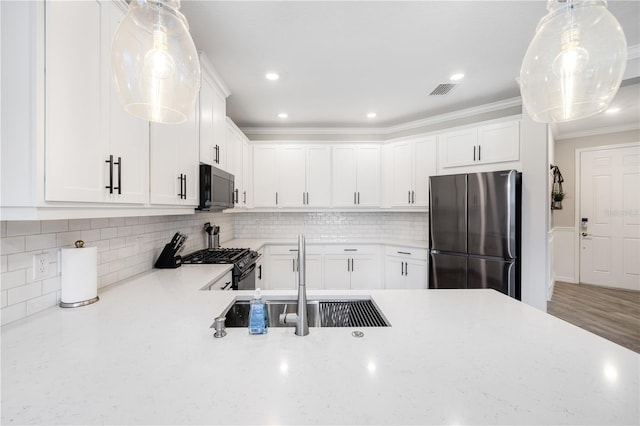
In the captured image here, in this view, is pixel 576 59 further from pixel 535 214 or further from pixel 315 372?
pixel 535 214

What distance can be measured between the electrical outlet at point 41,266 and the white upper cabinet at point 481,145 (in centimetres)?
377

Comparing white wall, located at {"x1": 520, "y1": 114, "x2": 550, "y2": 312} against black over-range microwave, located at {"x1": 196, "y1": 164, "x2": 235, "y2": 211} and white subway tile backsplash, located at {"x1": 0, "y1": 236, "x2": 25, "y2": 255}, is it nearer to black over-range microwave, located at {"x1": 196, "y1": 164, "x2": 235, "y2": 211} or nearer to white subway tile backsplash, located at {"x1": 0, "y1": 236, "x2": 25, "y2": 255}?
black over-range microwave, located at {"x1": 196, "y1": 164, "x2": 235, "y2": 211}

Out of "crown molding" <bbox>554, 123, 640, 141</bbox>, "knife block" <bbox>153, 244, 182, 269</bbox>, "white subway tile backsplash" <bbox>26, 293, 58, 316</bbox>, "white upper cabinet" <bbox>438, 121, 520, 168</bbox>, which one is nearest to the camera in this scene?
"white subway tile backsplash" <bbox>26, 293, 58, 316</bbox>

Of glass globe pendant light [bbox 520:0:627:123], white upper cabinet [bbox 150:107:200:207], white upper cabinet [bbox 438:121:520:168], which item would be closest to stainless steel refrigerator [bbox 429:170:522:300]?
white upper cabinet [bbox 438:121:520:168]

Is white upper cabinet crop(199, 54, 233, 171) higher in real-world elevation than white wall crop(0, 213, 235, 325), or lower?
higher

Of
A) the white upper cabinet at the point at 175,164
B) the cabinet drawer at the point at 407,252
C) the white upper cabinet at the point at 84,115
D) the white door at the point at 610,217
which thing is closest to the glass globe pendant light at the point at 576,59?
the white upper cabinet at the point at 84,115

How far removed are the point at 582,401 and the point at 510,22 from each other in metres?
2.29

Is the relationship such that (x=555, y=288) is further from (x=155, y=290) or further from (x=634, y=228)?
(x=155, y=290)

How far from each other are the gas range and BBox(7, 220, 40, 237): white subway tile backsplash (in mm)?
1147

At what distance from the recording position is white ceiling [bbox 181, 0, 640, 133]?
6.07 feet

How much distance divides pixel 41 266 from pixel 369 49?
249 cm

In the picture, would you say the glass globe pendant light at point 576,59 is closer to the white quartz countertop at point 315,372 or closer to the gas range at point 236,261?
the white quartz countertop at point 315,372

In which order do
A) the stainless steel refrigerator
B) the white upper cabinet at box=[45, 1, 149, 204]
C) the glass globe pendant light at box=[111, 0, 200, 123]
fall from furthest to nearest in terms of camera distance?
the stainless steel refrigerator → the white upper cabinet at box=[45, 1, 149, 204] → the glass globe pendant light at box=[111, 0, 200, 123]

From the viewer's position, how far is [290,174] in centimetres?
416
